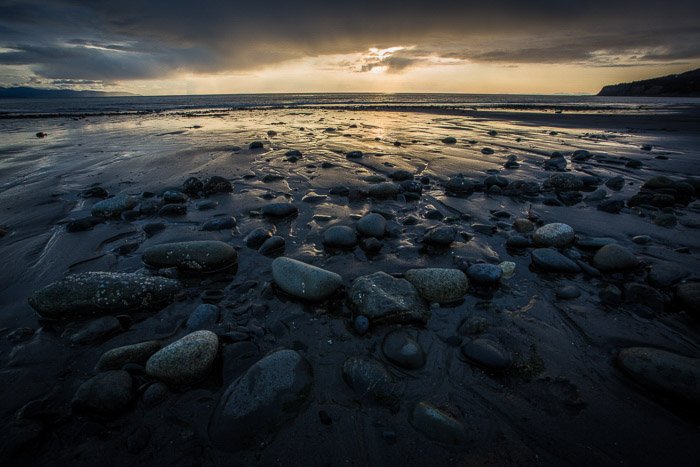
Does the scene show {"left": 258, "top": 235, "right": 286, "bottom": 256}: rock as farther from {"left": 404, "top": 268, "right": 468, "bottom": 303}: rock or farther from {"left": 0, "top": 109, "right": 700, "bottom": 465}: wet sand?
{"left": 404, "top": 268, "right": 468, "bottom": 303}: rock

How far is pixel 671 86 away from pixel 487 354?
111 meters

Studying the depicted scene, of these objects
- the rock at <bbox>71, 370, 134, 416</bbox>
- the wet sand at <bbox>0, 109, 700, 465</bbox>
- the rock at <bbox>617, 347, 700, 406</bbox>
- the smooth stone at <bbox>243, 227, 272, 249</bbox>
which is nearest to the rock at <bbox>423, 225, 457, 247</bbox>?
the wet sand at <bbox>0, 109, 700, 465</bbox>

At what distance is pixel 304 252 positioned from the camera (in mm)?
3861

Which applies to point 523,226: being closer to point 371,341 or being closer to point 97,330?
point 371,341

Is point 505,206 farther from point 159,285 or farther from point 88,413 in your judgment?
point 88,413

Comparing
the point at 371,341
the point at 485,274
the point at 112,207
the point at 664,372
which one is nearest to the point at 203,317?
the point at 371,341

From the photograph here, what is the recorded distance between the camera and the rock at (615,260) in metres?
3.27

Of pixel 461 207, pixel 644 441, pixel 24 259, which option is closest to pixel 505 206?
pixel 461 207

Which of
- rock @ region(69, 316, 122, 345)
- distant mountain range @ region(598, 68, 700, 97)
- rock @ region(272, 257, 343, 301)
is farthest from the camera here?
distant mountain range @ region(598, 68, 700, 97)

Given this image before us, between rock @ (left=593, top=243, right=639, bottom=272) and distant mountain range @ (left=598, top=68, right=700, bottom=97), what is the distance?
94.8 m

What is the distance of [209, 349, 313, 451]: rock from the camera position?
70.5 inches

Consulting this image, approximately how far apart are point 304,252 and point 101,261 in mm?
2447

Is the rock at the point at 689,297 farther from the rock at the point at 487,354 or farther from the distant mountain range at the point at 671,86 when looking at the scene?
the distant mountain range at the point at 671,86

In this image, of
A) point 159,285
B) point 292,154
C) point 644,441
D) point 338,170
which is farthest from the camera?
point 292,154
